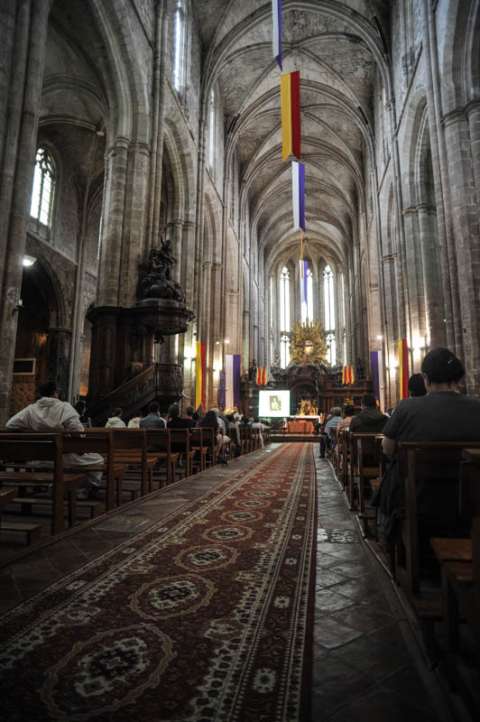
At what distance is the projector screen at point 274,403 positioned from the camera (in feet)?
67.8

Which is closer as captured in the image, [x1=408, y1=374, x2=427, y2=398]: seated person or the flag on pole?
[x1=408, y1=374, x2=427, y2=398]: seated person

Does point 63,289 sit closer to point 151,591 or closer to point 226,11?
point 226,11

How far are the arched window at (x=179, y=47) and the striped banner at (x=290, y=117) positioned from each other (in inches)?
224

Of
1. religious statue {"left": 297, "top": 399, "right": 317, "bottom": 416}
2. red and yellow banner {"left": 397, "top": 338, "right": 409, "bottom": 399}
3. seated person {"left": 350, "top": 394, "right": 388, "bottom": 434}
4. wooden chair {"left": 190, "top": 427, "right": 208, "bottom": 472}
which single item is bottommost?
wooden chair {"left": 190, "top": 427, "right": 208, "bottom": 472}

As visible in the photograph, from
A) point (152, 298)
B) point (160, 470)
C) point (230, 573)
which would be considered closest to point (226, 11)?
point (152, 298)

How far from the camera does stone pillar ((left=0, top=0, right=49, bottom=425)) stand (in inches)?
247

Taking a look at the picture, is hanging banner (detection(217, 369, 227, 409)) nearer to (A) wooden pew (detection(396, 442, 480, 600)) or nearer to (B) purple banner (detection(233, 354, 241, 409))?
(B) purple banner (detection(233, 354, 241, 409))

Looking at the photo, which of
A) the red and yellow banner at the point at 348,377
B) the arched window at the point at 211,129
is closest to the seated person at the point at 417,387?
the arched window at the point at 211,129

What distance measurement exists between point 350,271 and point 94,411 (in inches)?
1046

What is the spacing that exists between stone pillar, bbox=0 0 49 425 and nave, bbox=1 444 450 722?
13.9 ft

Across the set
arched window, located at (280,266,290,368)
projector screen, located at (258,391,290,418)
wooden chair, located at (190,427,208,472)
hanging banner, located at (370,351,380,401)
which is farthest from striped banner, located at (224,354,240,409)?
arched window, located at (280,266,290,368)

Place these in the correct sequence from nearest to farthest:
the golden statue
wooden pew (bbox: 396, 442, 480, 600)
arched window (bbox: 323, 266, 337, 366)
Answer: wooden pew (bbox: 396, 442, 480, 600) < the golden statue < arched window (bbox: 323, 266, 337, 366)

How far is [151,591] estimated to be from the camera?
2.11m

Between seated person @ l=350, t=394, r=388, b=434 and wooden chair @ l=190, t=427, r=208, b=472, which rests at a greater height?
seated person @ l=350, t=394, r=388, b=434
